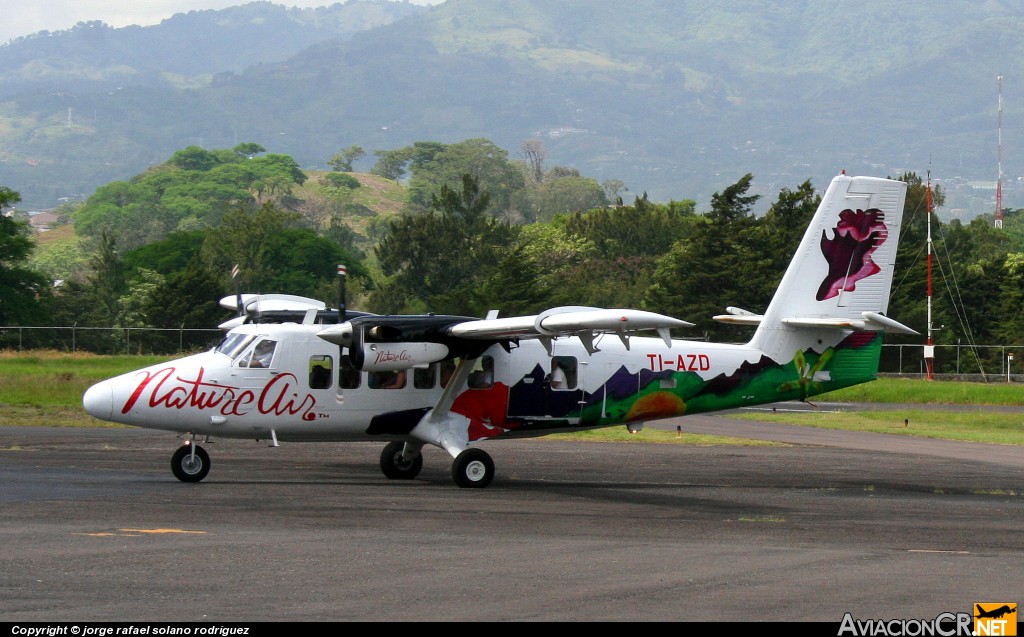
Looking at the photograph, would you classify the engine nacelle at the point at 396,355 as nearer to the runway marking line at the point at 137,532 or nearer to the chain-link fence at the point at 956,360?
the runway marking line at the point at 137,532

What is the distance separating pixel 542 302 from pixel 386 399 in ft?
126

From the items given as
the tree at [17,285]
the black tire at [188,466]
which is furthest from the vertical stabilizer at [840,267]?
the tree at [17,285]

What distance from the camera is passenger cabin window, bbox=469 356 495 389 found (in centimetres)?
2205

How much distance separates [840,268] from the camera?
2348 centimetres

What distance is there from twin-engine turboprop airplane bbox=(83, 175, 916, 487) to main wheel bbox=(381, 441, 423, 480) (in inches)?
0.9

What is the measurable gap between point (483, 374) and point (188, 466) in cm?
513

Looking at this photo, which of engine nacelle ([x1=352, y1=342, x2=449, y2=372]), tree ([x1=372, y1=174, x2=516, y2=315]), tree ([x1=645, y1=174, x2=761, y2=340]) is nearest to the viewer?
engine nacelle ([x1=352, y1=342, x2=449, y2=372])

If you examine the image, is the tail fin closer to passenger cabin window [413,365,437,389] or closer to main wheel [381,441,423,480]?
passenger cabin window [413,365,437,389]

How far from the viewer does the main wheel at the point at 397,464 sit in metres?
23.0

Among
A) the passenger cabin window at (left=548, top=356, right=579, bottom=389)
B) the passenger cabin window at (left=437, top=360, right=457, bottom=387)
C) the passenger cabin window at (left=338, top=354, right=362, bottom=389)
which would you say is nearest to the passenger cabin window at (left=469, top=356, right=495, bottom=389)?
the passenger cabin window at (left=437, top=360, right=457, bottom=387)

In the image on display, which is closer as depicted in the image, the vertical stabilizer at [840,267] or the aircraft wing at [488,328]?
the aircraft wing at [488,328]

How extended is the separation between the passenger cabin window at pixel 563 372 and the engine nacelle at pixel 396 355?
238 cm

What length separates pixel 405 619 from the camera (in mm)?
11039

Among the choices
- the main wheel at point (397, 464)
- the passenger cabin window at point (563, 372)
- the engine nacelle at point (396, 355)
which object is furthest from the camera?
the main wheel at point (397, 464)
